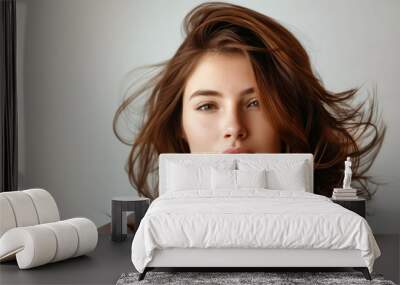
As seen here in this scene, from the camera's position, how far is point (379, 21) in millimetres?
7020

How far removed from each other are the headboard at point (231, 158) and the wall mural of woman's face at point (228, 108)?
142 millimetres

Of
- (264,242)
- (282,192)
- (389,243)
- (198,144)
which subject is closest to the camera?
(264,242)

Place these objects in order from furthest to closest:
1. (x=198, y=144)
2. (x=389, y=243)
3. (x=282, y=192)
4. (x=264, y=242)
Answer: (x=198, y=144) → (x=389, y=243) → (x=282, y=192) → (x=264, y=242)

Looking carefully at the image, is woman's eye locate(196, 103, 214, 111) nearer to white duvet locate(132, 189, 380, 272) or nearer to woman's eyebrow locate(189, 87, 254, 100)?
woman's eyebrow locate(189, 87, 254, 100)

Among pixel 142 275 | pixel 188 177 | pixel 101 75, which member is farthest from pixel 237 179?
pixel 101 75

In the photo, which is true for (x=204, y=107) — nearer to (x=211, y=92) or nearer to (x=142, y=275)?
(x=211, y=92)

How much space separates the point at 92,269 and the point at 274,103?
8.48ft

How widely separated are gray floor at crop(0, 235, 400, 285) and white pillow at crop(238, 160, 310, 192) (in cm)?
95

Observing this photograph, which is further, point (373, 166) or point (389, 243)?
point (373, 166)

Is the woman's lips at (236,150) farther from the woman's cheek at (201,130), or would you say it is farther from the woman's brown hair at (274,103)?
the woman's brown hair at (274,103)

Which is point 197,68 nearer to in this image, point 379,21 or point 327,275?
point 379,21

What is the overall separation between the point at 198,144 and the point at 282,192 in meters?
1.32

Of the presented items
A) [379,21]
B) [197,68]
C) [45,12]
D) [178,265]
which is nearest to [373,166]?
[379,21]

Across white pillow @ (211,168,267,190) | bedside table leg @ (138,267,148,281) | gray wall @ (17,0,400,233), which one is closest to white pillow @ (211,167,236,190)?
white pillow @ (211,168,267,190)
